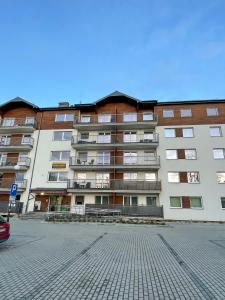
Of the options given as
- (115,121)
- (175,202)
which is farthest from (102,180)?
(175,202)

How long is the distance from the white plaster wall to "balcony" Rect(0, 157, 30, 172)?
16926mm

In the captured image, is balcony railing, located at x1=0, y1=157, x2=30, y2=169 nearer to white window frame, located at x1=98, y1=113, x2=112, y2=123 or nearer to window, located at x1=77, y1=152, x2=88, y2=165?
window, located at x1=77, y1=152, x2=88, y2=165

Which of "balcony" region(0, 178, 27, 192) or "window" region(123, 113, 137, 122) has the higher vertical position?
"window" region(123, 113, 137, 122)

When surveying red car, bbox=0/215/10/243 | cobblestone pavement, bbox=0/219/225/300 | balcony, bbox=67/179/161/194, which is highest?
balcony, bbox=67/179/161/194

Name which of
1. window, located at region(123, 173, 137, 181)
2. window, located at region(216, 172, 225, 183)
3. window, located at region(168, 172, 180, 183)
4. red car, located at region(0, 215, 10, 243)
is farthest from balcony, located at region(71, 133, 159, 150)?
red car, located at region(0, 215, 10, 243)

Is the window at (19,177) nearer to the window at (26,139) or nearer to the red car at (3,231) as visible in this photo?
the window at (26,139)

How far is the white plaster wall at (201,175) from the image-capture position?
884 inches

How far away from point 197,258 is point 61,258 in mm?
4746

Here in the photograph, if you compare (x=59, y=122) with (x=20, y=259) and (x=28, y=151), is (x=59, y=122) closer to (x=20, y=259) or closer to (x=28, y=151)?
(x=28, y=151)

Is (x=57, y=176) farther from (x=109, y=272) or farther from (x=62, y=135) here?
(x=109, y=272)

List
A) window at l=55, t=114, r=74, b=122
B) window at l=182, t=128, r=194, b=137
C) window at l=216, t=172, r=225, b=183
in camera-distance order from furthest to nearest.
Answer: window at l=55, t=114, r=74, b=122 → window at l=182, t=128, r=194, b=137 → window at l=216, t=172, r=225, b=183

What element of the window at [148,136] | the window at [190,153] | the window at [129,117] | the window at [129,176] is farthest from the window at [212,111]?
the window at [129,176]

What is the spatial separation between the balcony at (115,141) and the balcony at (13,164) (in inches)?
260

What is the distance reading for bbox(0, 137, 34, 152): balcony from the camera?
2699 cm
